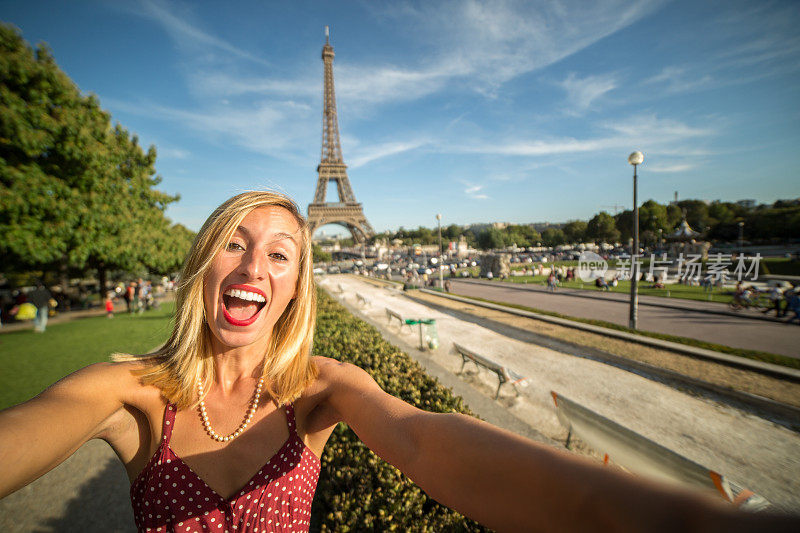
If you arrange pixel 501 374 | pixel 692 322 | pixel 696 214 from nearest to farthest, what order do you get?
pixel 501 374 < pixel 692 322 < pixel 696 214

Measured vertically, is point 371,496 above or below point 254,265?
below

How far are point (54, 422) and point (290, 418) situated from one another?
894 millimetres

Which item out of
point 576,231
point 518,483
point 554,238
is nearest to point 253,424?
point 518,483

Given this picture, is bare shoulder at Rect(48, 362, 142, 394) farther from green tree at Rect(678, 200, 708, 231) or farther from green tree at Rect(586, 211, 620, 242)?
green tree at Rect(678, 200, 708, 231)

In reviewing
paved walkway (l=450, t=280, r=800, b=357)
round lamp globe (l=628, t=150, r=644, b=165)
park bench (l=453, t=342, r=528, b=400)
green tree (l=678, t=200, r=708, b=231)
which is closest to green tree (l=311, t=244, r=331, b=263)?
paved walkway (l=450, t=280, r=800, b=357)

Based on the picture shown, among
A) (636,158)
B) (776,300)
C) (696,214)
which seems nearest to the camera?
(636,158)

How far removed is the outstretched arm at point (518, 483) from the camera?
0.67 metres

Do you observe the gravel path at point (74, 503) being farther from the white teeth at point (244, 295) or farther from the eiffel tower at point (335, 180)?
the eiffel tower at point (335, 180)

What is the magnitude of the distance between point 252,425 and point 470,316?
13455mm

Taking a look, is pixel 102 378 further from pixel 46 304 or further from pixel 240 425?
pixel 46 304

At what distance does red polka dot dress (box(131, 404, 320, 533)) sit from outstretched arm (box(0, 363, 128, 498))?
267 mm

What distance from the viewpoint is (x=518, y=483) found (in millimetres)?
967

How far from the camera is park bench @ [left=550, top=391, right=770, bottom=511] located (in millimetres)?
2900

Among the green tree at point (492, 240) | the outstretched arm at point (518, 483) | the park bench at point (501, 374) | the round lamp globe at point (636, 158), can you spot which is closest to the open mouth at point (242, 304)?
the outstretched arm at point (518, 483)
